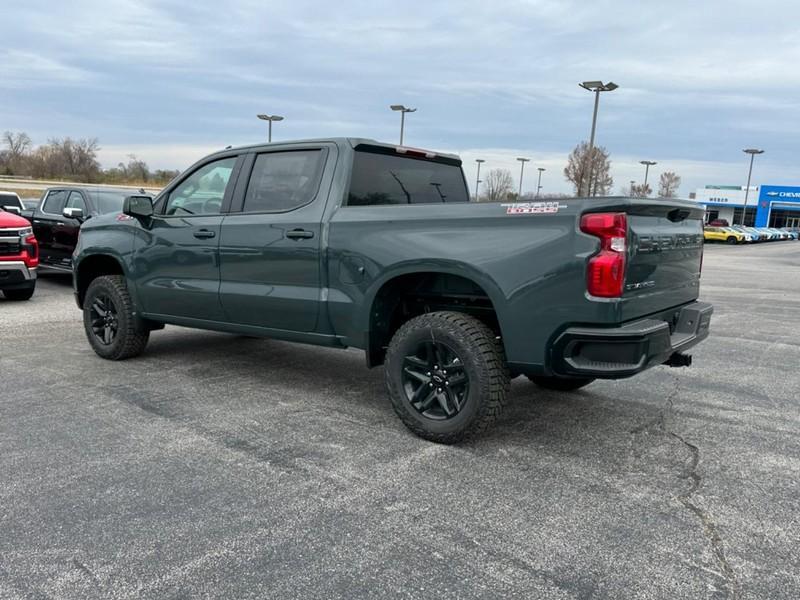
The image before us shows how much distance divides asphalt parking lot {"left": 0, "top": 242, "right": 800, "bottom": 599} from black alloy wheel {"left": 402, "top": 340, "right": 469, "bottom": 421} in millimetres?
242

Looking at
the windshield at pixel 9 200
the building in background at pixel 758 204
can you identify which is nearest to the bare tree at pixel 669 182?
the building in background at pixel 758 204

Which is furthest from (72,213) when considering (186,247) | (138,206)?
(186,247)

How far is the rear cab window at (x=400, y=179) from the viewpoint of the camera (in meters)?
4.79

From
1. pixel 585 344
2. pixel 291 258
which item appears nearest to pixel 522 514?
pixel 585 344

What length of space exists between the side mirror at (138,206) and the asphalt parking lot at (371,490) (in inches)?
54.2

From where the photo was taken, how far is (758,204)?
76750 mm

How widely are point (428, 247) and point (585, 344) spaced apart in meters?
1.11

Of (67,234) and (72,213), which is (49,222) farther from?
(72,213)

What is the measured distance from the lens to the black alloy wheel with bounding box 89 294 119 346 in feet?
20.2

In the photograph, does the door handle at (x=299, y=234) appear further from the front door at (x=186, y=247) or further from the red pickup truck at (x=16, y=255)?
the red pickup truck at (x=16, y=255)

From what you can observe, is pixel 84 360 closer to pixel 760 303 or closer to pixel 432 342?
pixel 432 342

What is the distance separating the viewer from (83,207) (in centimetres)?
1097

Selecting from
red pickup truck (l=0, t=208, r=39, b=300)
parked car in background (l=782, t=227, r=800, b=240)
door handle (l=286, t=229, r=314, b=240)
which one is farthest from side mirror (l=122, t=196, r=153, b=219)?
parked car in background (l=782, t=227, r=800, b=240)

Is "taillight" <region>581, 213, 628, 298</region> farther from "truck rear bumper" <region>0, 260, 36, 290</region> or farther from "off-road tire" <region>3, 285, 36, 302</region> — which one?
"off-road tire" <region>3, 285, 36, 302</region>
